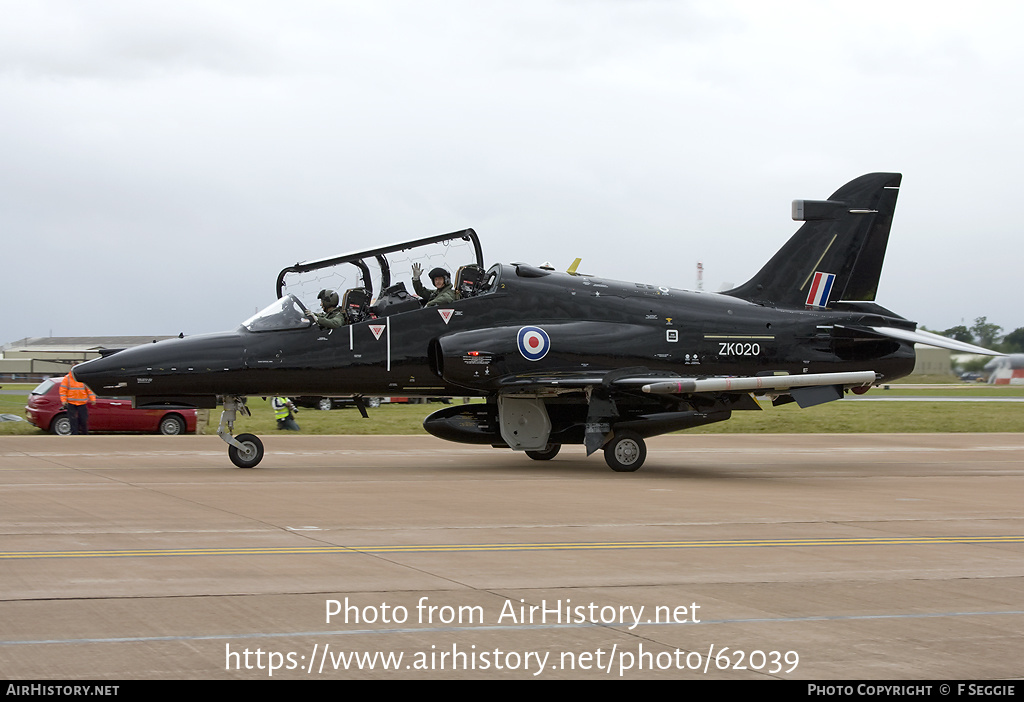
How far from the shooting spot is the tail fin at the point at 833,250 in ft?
64.4

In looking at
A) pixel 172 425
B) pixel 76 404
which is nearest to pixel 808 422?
pixel 172 425

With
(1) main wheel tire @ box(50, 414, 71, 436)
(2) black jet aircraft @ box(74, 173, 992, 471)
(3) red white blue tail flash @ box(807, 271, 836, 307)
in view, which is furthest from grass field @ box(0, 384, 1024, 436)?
(2) black jet aircraft @ box(74, 173, 992, 471)

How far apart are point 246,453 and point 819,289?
10626 mm

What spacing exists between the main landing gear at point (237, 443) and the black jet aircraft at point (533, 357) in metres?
0.03

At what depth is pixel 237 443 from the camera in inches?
634

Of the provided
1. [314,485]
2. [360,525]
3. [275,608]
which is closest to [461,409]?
[314,485]

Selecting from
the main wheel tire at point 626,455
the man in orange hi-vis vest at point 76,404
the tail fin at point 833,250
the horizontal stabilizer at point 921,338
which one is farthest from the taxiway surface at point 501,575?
the man in orange hi-vis vest at point 76,404

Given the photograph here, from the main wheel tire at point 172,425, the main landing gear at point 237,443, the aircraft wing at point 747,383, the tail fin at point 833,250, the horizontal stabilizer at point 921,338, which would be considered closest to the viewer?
the aircraft wing at point 747,383

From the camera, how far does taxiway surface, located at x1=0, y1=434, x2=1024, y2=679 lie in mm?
5473

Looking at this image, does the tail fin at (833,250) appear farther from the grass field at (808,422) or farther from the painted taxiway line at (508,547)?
the painted taxiway line at (508,547)

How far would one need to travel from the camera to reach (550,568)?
26.6 feet

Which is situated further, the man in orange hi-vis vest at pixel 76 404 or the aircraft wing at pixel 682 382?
the man in orange hi-vis vest at pixel 76 404

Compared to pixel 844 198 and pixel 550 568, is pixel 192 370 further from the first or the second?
pixel 844 198
